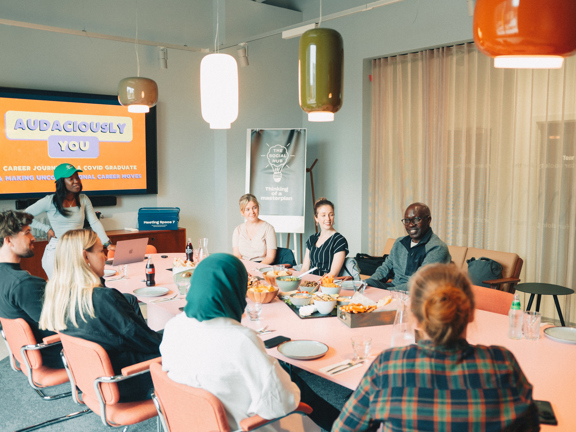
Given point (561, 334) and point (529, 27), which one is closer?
point (529, 27)

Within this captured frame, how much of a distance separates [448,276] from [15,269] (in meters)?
2.35

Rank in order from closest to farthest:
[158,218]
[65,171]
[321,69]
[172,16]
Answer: [321,69], [65,171], [158,218], [172,16]

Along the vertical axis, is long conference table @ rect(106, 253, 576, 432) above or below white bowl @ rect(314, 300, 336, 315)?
below

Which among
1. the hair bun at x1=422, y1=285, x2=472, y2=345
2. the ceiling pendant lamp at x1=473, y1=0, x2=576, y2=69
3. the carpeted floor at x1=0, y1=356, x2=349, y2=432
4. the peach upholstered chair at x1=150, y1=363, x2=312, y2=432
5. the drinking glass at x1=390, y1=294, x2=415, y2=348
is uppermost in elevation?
the ceiling pendant lamp at x1=473, y1=0, x2=576, y2=69

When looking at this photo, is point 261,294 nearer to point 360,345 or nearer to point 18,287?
point 360,345

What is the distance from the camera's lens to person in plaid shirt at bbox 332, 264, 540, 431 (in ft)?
4.09

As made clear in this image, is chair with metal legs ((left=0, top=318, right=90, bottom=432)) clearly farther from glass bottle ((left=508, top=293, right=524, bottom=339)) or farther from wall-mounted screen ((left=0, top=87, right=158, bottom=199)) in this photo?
wall-mounted screen ((left=0, top=87, right=158, bottom=199))

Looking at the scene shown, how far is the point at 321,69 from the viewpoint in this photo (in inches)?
75.5

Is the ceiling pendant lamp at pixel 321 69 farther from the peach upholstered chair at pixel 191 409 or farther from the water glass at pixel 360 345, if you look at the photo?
the peach upholstered chair at pixel 191 409

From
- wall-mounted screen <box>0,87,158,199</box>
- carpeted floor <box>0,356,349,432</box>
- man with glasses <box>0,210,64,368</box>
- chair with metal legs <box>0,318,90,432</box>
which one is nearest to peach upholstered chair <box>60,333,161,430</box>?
chair with metal legs <box>0,318,90,432</box>

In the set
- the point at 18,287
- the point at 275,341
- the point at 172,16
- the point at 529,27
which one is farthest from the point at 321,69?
the point at 172,16

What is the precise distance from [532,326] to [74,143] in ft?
16.2

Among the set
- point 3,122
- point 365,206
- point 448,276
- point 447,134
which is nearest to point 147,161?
point 3,122

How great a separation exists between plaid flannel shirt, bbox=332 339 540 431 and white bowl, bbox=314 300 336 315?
130cm
